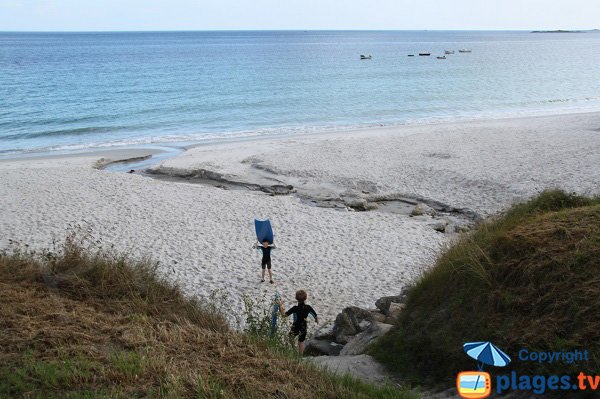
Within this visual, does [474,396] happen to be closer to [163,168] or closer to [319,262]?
[319,262]

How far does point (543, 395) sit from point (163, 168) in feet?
63.4

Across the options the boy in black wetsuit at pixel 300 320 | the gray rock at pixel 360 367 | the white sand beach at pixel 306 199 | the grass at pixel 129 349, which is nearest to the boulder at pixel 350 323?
the boy in black wetsuit at pixel 300 320

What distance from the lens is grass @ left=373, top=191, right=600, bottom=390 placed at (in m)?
6.33

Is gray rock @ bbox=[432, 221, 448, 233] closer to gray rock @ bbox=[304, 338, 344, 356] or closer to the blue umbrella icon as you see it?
gray rock @ bbox=[304, 338, 344, 356]

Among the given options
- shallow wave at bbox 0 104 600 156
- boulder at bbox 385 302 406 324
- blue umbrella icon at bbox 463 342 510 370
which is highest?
shallow wave at bbox 0 104 600 156

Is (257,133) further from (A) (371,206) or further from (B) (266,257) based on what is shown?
(B) (266,257)

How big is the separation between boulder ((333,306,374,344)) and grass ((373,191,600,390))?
1.29 meters

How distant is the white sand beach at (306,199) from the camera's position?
12922mm

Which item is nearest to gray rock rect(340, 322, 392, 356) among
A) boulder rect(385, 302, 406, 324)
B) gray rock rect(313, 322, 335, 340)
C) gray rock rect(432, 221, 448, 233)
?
boulder rect(385, 302, 406, 324)

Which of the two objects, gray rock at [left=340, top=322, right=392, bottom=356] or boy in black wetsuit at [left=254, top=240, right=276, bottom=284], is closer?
gray rock at [left=340, top=322, right=392, bottom=356]

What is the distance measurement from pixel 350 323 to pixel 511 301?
3.05m

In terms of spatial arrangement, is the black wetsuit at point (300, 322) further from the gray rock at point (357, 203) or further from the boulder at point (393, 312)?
the gray rock at point (357, 203)

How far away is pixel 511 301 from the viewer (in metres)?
6.97

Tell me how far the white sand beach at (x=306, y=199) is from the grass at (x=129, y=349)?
335cm
